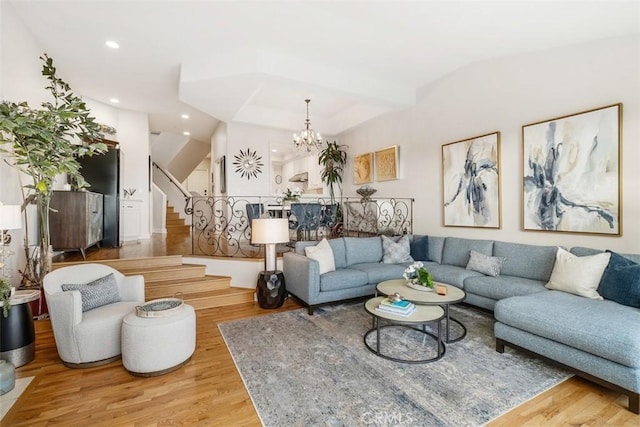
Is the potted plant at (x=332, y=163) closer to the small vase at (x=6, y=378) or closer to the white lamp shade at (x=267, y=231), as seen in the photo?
the white lamp shade at (x=267, y=231)

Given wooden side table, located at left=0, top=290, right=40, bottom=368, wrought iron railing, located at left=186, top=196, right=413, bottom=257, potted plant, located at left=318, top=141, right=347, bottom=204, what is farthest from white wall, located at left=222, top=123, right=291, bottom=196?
wooden side table, located at left=0, top=290, right=40, bottom=368

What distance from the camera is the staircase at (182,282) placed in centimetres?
411

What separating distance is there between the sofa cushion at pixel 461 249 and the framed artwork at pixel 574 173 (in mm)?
600

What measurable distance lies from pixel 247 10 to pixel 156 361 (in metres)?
3.57

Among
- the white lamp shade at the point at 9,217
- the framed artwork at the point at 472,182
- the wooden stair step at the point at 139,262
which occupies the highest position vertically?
the framed artwork at the point at 472,182

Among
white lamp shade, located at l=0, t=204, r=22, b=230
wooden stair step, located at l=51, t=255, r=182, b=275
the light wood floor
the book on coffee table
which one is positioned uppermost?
white lamp shade, located at l=0, t=204, r=22, b=230

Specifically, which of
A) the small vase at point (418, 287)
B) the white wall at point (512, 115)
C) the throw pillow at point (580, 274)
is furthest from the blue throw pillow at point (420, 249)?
the throw pillow at point (580, 274)

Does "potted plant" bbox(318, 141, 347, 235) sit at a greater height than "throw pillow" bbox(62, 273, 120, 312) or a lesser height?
greater

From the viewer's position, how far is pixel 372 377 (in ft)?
7.72

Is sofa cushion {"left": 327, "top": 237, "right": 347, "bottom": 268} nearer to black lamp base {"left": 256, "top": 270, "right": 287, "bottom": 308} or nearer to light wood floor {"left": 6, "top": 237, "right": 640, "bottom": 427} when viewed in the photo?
black lamp base {"left": 256, "top": 270, "right": 287, "bottom": 308}

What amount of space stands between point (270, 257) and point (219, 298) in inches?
37.3

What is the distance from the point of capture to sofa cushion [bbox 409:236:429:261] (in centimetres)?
494

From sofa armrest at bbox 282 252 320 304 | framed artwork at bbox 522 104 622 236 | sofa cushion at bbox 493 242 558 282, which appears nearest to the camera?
framed artwork at bbox 522 104 622 236

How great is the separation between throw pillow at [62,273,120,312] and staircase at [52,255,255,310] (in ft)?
3.46
